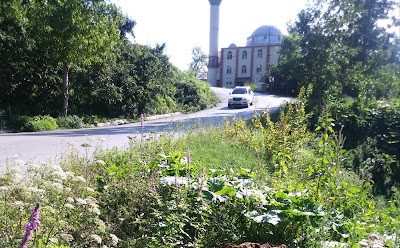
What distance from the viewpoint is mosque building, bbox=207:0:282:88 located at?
74562 mm

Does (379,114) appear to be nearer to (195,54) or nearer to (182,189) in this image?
(182,189)

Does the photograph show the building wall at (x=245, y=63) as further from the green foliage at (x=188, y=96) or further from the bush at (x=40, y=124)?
the bush at (x=40, y=124)

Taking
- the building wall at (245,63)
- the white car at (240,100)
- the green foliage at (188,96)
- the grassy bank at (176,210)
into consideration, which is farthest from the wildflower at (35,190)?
the building wall at (245,63)

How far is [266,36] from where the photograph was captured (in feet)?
270

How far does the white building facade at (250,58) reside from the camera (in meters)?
76.8

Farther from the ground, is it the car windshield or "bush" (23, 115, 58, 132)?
the car windshield

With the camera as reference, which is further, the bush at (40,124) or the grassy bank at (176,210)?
the bush at (40,124)

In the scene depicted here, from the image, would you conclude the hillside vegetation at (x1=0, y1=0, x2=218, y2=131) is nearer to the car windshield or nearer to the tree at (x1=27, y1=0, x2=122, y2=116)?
the tree at (x1=27, y1=0, x2=122, y2=116)

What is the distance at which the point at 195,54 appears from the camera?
87000mm

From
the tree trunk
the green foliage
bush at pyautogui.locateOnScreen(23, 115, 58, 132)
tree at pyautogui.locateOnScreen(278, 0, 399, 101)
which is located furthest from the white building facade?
bush at pyautogui.locateOnScreen(23, 115, 58, 132)

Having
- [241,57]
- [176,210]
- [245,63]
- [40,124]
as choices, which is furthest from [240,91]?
[241,57]

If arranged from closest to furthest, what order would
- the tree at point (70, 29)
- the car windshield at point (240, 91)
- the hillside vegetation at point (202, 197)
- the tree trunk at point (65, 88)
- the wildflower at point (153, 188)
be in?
the hillside vegetation at point (202, 197)
the wildflower at point (153, 188)
the tree at point (70, 29)
the tree trunk at point (65, 88)
the car windshield at point (240, 91)

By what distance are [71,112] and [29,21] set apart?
4648 millimetres

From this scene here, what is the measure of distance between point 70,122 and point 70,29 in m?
3.90
